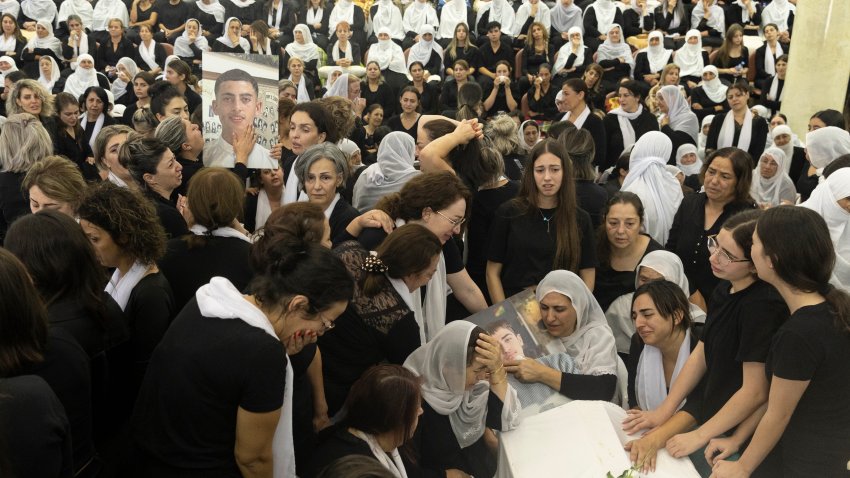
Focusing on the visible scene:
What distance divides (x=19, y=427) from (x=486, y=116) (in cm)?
928

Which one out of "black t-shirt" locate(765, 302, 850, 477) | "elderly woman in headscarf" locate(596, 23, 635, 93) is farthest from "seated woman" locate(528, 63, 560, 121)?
"black t-shirt" locate(765, 302, 850, 477)

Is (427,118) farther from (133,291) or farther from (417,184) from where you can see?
(133,291)

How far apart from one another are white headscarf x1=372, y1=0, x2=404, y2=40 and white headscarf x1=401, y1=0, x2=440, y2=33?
149mm

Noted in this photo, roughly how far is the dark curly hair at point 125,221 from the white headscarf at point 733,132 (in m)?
6.84

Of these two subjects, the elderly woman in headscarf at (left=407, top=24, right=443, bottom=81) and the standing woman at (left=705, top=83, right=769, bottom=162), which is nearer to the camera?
the standing woman at (left=705, top=83, right=769, bottom=162)

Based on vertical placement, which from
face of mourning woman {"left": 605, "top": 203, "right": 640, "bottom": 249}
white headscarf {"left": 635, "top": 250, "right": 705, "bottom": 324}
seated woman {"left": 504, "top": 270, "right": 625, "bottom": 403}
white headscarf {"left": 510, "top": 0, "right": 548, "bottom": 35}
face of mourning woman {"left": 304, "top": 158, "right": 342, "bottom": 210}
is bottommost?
seated woman {"left": 504, "top": 270, "right": 625, "bottom": 403}

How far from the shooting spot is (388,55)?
41.6 feet

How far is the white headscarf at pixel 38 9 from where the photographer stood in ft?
46.2

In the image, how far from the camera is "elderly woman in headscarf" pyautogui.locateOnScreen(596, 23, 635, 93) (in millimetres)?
12070

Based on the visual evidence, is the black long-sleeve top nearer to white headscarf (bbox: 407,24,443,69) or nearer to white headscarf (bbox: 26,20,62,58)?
white headscarf (bbox: 407,24,443,69)

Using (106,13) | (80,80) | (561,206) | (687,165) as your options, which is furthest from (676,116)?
(106,13)

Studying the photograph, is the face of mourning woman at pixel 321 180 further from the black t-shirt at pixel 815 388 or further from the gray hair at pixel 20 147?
the black t-shirt at pixel 815 388

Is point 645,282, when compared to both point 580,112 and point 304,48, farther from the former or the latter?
point 304,48

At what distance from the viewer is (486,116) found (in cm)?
1067
